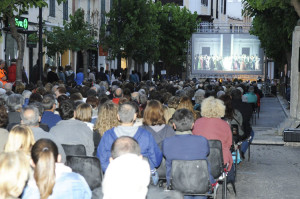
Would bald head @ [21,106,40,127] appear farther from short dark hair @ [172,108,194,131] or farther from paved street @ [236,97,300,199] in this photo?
paved street @ [236,97,300,199]

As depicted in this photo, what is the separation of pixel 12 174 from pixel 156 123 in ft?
17.2

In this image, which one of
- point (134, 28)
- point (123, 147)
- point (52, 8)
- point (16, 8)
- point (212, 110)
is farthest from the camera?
point (134, 28)

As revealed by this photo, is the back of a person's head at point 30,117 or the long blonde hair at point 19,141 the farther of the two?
the back of a person's head at point 30,117

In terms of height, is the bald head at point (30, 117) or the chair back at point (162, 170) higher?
the bald head at point (30, 117)

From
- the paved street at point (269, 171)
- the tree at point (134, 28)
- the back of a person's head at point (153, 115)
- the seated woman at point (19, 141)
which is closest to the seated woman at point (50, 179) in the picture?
the seated woman at point (19, 141)

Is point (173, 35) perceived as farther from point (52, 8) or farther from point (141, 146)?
point (141, 146)

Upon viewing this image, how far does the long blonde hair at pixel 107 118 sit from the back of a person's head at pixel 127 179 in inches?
162

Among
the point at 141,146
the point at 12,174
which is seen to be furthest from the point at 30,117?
the point at 12,174

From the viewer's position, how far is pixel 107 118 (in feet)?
32.9

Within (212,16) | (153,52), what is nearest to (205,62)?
(153,52)

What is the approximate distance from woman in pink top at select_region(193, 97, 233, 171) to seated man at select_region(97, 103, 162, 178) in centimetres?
216

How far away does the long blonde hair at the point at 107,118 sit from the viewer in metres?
10.0

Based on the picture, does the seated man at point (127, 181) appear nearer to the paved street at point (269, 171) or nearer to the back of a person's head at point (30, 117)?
the back of a person's head at point (30, 117)

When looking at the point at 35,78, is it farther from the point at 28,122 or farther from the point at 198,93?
the point at 28,122
